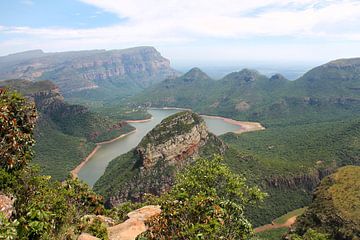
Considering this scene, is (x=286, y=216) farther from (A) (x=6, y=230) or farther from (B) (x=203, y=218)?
(A) (x=6, y=230)

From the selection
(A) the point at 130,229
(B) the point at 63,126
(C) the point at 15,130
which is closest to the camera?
(C) the point at 15,130

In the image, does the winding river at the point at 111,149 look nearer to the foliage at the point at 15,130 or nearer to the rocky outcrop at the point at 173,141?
the rocky outcrop at the point at 173,141

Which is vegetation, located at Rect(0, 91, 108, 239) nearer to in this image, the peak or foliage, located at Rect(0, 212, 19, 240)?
foliage, located at Rect(0, 212, 19, 240)

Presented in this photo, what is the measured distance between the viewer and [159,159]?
3172 inches

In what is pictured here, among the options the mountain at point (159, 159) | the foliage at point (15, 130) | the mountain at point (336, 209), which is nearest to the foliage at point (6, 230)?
the foliage at point (15, 130)

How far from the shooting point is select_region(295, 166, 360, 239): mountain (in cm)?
4772

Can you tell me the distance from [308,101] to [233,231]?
7420 inches

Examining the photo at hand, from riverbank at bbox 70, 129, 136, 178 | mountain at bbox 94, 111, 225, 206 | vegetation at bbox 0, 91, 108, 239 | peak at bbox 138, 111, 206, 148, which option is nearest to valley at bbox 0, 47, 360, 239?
peak at bbox 138, 111, 206, 148

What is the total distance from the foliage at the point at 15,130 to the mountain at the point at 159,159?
165ft

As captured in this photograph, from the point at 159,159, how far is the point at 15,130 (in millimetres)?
58044

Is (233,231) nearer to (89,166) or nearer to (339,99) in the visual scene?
(89,166)

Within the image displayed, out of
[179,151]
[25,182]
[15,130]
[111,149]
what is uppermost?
[15,130]

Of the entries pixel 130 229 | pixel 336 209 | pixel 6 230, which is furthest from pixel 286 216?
pixel 6 230

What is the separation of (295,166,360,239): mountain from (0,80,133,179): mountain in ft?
280
